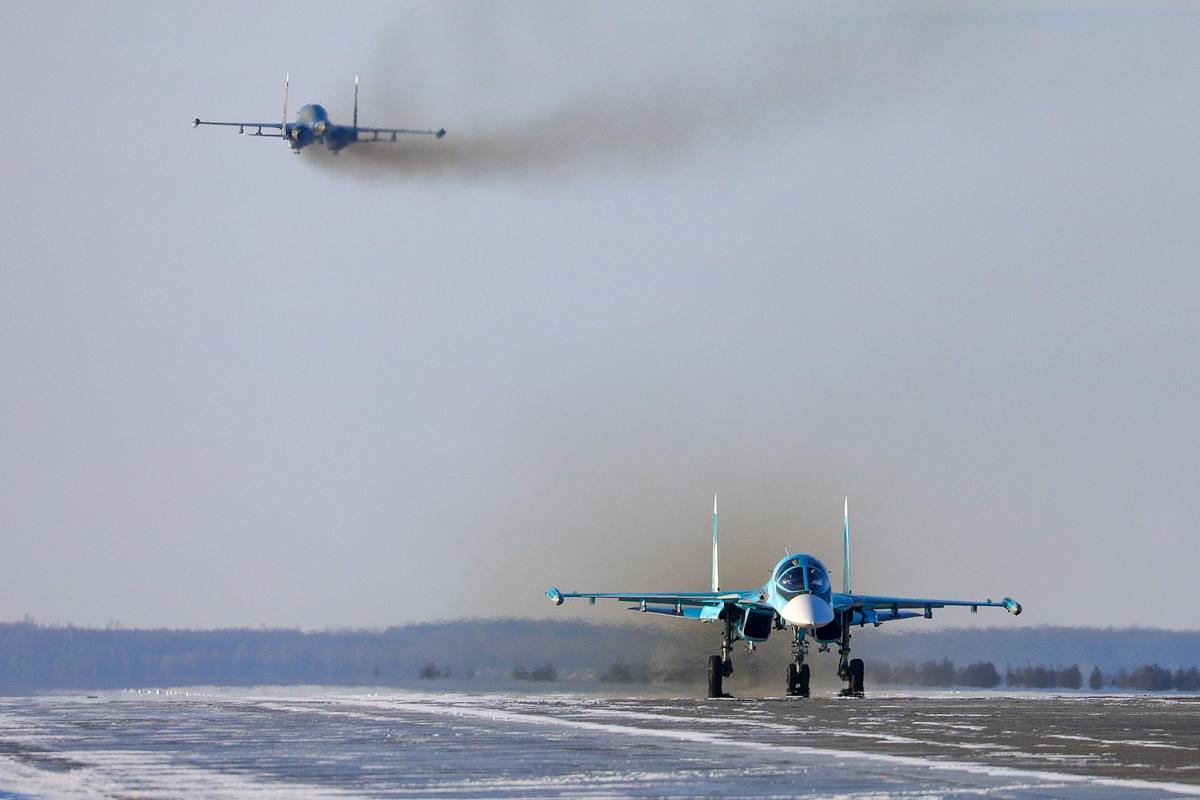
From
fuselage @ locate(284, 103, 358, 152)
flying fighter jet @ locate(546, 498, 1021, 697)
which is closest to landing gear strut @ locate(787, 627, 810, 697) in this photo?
flying fighter jet @ locate(546, 498, 1021, 697)

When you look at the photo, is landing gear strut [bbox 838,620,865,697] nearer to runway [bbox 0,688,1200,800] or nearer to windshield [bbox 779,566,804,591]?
windshield [bbox 779,566,804,591]

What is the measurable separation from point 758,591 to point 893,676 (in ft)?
53.4

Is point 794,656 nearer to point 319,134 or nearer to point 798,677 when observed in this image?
point 798,677

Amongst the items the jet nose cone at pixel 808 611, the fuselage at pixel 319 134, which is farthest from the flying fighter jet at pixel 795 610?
the fuselage at pixel 319 134

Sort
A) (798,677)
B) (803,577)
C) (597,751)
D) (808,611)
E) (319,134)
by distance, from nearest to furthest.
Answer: (597,751) → (808,611) → (803,577) → (798,677) → (319,134)

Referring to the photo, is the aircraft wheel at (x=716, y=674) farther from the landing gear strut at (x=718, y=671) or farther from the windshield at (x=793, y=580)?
the windshield at (x=793, y=580)

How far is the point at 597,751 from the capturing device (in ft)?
77.0

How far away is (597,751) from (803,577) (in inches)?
849

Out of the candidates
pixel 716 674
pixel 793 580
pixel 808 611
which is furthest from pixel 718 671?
pixel 808 611

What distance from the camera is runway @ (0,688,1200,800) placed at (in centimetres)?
1794

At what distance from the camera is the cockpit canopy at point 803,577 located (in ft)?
145

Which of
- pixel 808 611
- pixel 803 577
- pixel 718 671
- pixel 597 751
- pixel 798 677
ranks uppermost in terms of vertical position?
pixel 803 577

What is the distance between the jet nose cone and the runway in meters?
4.45

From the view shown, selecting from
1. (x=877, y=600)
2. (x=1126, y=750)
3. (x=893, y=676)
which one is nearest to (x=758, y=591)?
(x=877, y=600)
